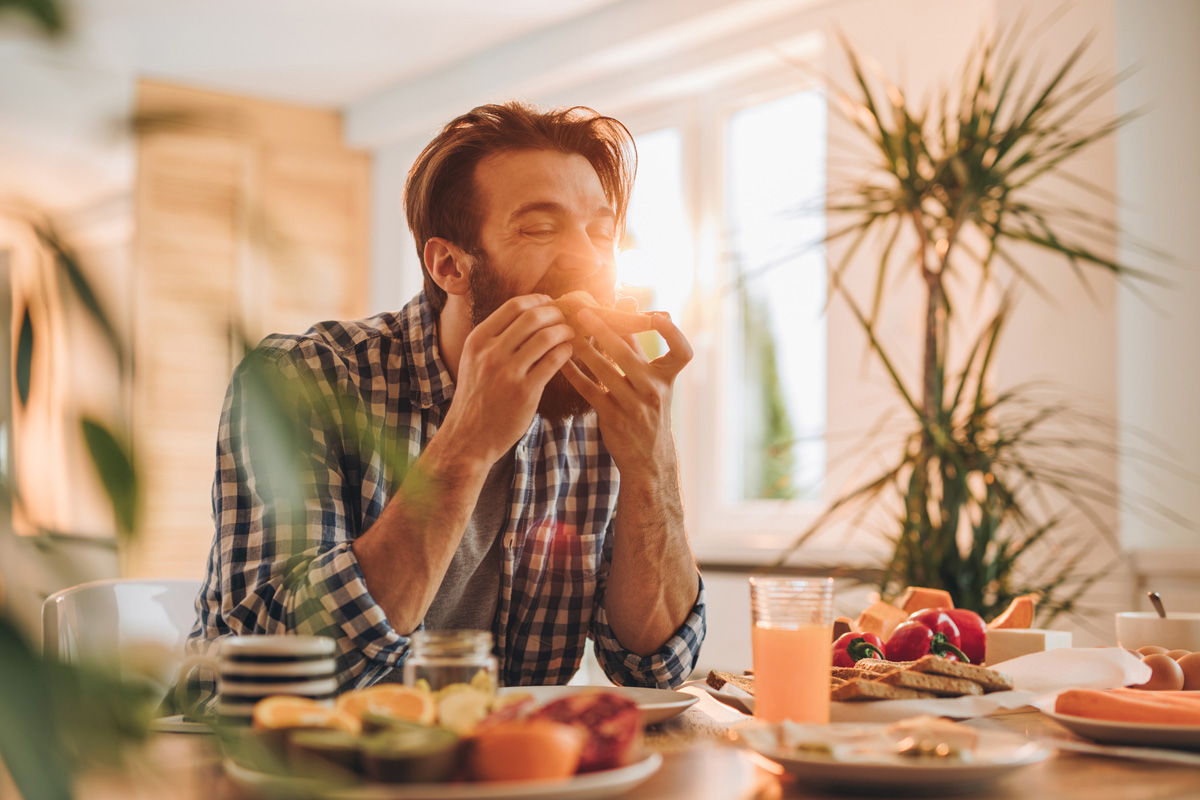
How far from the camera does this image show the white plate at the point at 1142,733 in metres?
0.83

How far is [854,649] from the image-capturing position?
3.79 ft

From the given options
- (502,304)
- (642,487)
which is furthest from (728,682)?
(502,304)

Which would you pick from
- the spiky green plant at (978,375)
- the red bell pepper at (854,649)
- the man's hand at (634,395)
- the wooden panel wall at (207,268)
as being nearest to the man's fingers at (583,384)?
the man's hand at (634,395)

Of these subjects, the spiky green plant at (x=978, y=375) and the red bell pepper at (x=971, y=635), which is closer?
the red bell pepper at (x=971, y=635)

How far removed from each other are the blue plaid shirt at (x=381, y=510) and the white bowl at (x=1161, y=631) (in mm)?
500

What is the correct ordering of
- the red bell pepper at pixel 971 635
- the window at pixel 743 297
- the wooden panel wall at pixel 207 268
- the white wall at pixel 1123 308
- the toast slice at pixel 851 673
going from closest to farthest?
1. the wooden panel wall at pixel 207 268
2. the toast slice at pixel 851 673
3. the red bell pepper at pixel 971 635
4. the white wall at pixel 1123 308
5. the window at pixel 743 297

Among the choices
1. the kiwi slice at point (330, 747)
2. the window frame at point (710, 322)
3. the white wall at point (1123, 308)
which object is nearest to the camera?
the kiwi slice at point (330, 747)

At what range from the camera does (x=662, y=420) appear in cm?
144

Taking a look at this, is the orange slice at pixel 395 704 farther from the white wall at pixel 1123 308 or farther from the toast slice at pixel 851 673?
the white wall at pixel 1123 308

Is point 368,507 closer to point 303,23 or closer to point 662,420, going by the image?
point 662,420

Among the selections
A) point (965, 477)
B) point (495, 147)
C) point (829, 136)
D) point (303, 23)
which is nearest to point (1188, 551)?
point (965, 477)

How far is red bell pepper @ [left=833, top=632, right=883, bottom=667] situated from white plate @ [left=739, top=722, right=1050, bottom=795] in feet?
1.39

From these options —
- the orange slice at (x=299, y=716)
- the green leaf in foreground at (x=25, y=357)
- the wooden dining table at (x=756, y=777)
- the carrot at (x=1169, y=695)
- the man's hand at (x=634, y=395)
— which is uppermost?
the man's hand at (x=634, y=395)

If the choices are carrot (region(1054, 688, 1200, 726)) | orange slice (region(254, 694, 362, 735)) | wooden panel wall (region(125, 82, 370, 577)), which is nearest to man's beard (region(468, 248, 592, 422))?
carrot (region(1054, 688, 1200, 726))
